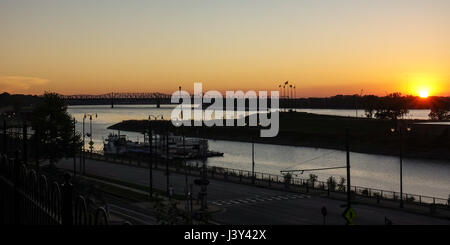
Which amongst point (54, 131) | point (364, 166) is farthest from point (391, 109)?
point (54, 131)

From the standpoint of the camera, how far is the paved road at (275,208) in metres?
32.9

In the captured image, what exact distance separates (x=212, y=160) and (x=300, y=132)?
47.9 metres

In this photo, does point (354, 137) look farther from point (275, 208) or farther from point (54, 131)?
point (275, 208)

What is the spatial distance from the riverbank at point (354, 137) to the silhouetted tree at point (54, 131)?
2795 cm

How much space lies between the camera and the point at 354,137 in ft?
395

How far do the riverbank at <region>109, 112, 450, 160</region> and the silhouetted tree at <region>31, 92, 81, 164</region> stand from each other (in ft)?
91.7

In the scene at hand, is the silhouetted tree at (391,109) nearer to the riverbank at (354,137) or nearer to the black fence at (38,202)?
the riverbank at (354,137)

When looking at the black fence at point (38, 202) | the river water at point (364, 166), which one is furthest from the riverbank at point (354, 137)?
the black fence at point (38, 202)

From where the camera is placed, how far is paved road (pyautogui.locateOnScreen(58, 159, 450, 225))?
108 ft

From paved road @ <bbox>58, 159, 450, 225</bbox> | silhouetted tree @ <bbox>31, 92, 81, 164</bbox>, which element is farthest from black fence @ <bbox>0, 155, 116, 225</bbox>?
silhouetted tree @ <bbox>31, 92, 81, 164</bbox>

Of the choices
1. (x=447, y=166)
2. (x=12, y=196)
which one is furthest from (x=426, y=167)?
(x=12, y=196)

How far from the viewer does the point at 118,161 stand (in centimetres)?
7562

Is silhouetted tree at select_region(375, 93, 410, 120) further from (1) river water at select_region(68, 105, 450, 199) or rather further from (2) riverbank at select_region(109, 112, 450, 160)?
(1) river water at select_region(68, 105, 450, 199)
